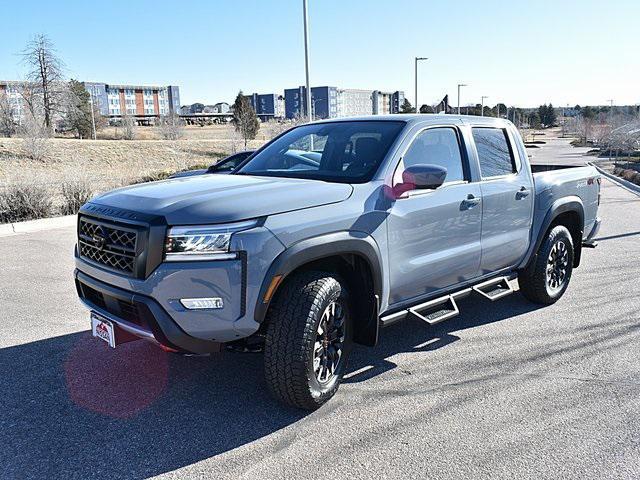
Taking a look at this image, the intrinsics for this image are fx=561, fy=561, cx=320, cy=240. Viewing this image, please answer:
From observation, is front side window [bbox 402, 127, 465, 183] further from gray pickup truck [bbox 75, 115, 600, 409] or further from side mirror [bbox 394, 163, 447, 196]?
side mirror [bbox 394, 163, 447, 196]

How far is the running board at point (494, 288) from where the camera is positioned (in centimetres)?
486

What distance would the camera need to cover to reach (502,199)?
192 inches

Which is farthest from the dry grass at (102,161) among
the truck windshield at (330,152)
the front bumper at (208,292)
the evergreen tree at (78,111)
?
the evergreen tree at (78,111)

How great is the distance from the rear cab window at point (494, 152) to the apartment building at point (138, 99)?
133175 mm

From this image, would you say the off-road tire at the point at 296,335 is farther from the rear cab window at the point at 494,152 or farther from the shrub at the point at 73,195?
the shrub at the point at 73,195

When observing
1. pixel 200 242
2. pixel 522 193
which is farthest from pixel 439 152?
pixel 200 242

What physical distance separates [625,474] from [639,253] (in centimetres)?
628

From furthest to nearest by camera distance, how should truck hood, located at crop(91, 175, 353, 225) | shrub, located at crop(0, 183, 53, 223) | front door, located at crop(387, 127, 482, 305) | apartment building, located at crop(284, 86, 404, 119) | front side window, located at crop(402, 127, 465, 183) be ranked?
apartment building, located at crop(284, 86, 404, 119) < shrub, located at crop(0, 183, 53, 223) < front side window, located at crop(402, 127, 465, 183) < front door, located at crop(387, 127, 482, 305) < truck hood, located at crop(91, 175, 353, 225)

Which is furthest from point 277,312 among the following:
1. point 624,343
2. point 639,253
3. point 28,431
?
point 639,253

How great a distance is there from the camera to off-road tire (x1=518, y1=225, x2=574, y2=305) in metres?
5.54

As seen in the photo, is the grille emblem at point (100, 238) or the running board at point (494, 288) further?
the running board at point (494, 288)

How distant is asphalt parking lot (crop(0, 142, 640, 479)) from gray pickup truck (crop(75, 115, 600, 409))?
0.40 metres

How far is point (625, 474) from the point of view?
293 cm

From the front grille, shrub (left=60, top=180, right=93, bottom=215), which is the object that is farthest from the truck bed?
shrub (left=60, top=180, right=93, bottom=215)
